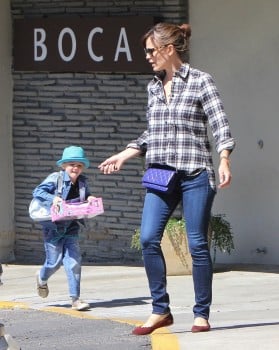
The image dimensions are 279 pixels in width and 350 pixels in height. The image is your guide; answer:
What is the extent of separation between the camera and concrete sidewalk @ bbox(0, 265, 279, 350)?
698cm

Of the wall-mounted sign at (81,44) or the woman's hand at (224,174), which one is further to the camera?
the wall-mounted sign at (81,44)

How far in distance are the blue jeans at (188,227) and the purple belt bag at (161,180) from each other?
0.21ft

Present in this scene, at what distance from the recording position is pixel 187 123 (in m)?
7.05

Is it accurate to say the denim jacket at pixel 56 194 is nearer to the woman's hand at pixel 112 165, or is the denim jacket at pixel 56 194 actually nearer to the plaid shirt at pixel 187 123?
the woman's hand at pixel 112 165

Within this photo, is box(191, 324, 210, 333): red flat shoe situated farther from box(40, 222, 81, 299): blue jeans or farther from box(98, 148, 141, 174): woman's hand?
box(40, 222, 81, 299): blue jeans

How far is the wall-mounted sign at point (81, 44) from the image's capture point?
11867 millimetres

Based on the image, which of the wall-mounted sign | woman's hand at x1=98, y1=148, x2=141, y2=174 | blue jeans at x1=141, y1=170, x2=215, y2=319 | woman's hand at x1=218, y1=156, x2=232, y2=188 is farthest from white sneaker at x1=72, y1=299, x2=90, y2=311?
the wall-mounted sign

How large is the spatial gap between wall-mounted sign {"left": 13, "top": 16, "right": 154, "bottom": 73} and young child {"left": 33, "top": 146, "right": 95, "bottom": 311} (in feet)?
9.95

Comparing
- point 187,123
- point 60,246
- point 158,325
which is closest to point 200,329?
point 158,325

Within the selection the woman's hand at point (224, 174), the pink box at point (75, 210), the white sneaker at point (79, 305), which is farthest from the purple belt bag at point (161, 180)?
the white sneaker at point (79, 305)

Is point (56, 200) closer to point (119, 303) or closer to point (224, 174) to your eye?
point (119, 303)

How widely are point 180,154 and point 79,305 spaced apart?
2.35 meters

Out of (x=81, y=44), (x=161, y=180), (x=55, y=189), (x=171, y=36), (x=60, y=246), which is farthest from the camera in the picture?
(x=81, y=44)

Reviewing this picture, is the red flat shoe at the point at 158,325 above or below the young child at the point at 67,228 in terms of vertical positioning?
below
